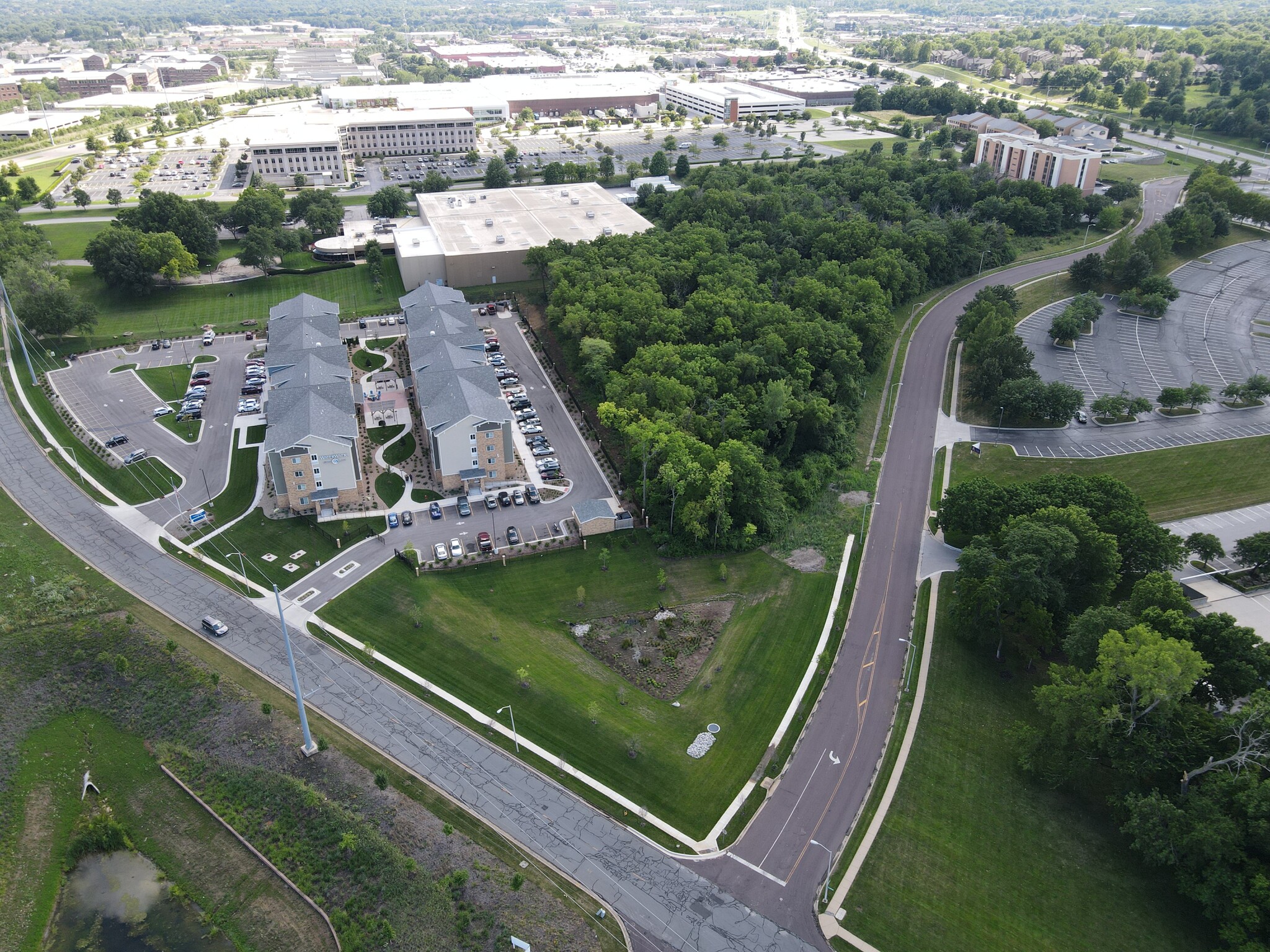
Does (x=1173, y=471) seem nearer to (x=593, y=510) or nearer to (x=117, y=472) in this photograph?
(x=593, y=510)

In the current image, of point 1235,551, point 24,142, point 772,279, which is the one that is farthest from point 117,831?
point 24,142

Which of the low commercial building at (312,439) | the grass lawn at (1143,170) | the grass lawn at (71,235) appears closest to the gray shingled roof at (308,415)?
the low commercial building at (312,439)

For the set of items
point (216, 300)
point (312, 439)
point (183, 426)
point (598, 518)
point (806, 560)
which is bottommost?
point (806, 560)

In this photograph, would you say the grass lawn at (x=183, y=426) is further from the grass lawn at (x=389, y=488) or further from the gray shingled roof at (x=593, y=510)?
the gray shingled roof at (x=593, y=510)

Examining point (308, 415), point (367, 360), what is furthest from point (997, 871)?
point (367, 360)

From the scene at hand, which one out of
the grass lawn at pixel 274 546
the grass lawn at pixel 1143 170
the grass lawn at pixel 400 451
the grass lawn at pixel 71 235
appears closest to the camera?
the grass lawn at pixel 274 546
